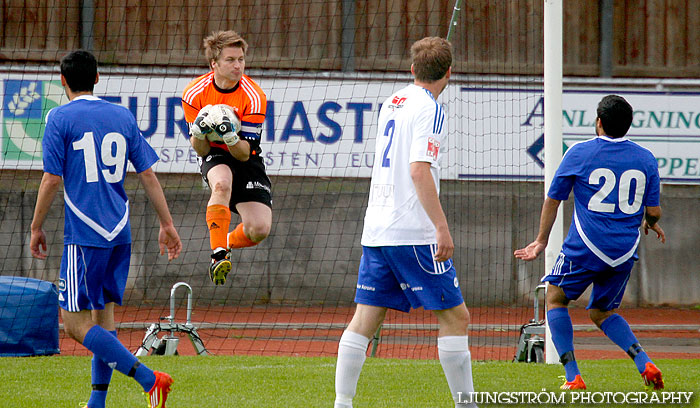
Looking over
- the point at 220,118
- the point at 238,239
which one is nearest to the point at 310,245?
the point at 238,239

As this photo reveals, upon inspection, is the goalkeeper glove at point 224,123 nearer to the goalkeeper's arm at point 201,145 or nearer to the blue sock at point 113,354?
the goalkeeper's arm at point 201,145

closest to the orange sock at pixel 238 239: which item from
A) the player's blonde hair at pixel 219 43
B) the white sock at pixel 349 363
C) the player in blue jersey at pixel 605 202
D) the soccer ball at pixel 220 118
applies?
the soccer ball at pixel 220 118

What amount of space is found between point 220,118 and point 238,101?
441 mm

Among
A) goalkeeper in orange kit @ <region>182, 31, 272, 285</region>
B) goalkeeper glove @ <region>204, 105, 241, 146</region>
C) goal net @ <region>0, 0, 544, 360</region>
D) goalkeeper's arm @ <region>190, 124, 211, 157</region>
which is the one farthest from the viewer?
goal net @ <region>0, 0, 544, 360</region>

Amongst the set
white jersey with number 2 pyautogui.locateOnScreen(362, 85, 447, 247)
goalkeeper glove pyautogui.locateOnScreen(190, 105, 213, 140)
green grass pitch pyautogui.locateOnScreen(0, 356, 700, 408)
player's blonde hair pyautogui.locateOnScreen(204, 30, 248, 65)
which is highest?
player's blonde hair pyautogui.locateOnScreen(204, 30, 248, 65)

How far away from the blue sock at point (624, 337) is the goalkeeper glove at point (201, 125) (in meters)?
3.13

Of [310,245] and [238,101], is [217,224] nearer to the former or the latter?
[238,101]

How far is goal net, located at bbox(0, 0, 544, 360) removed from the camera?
1398cm

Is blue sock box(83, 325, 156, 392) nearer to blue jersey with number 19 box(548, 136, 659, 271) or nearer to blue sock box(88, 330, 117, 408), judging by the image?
blue sock box(88, 330, 117, 408)

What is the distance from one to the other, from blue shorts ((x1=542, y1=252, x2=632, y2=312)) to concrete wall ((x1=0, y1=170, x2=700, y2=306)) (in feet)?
26.7

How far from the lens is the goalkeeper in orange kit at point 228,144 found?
6434 mm

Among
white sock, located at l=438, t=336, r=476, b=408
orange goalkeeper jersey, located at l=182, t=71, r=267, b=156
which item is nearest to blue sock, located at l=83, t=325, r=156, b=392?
white sock, located at l=438, t=336, r=476, b=408

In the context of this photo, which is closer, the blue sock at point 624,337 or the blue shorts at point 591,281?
the blue shorts at point 591,281

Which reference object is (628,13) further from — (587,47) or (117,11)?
(117,11)
